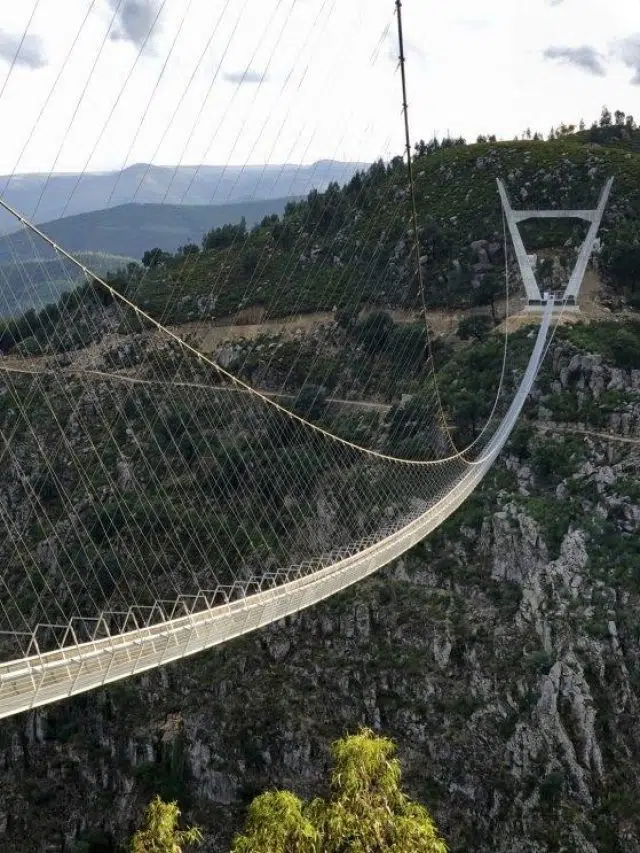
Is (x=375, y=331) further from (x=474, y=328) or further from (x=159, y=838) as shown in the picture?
(x=159, y=838)

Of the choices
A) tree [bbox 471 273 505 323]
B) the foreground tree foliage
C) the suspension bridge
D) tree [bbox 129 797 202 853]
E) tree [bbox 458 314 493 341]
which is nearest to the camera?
the foreground tree foliage

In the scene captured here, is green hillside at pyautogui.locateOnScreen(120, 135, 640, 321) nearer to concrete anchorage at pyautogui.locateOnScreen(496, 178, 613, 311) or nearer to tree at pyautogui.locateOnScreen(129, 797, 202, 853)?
concrete anchorage at pyautogui.locateOnScreen(496, 178, 613, 311)

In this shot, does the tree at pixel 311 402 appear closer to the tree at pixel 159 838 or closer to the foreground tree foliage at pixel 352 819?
the tree at pixel 159 838

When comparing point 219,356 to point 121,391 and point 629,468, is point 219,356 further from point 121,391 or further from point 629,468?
point 629,468

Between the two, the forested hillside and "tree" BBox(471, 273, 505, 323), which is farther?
"tree" BBox(471, 273, 505, 323)

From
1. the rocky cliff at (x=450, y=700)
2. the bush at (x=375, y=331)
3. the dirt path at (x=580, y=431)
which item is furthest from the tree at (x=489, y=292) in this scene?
the rocky cliff at (x=450, y=700)

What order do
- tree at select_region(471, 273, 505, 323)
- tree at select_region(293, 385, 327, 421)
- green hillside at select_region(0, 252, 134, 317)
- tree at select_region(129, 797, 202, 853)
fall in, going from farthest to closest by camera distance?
tree at select_region(471, 273, 505, 323) < tree at select_region(293, 385, 327, 421) < green hillside at select_region(0, 252, 134, 317) < tree at select_region(129, 797, 202, 853)

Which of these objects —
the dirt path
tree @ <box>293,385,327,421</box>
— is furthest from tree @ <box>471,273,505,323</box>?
the dirt path

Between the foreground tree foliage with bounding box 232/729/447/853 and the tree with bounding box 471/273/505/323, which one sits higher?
the tree with bounding box 471/273/505/323

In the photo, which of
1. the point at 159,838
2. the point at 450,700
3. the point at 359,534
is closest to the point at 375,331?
the point at 359,534
